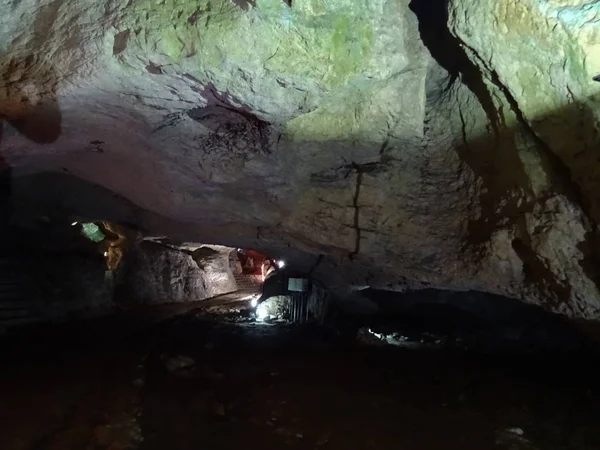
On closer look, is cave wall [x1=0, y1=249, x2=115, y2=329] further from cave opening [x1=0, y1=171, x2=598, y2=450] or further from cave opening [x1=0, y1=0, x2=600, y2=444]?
cave opening [x1=0, y1=0, x2=600, y2=444]

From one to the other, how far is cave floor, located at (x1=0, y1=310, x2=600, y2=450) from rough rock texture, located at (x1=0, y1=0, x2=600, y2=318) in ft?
4.21

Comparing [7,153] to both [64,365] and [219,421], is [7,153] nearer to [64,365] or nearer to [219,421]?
[64,365]

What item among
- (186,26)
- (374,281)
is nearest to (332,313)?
(374,281)

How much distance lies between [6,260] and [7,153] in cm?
510

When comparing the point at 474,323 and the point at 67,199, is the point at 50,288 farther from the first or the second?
the point at 474,323

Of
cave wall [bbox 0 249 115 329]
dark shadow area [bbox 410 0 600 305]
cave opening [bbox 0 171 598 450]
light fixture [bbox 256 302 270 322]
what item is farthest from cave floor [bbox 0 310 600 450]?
light fixture [bbox 256 302 270 322]

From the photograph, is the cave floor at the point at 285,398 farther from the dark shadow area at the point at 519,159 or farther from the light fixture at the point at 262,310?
the light fixture at the point at 262,310

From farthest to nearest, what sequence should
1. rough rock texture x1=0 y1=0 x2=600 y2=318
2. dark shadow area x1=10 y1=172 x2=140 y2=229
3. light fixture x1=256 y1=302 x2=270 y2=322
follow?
1. light fixture x1=256 y1=302 x2=270 y2=322
2. dark shadow area x1=10 y1=172 x2=140 y2=229
3. rough rock texture x1=0 y1=0 x2=600 y2=318

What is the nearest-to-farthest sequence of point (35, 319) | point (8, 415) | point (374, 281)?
point (8, 415) → point (374, 281) → point (35, 319)

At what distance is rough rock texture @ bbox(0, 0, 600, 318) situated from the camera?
386 cm

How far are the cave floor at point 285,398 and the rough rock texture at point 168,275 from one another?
21.1ft

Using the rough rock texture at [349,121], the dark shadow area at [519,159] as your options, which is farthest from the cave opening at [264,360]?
the dark shadow area at [519,159]

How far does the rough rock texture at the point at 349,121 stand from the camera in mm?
3863

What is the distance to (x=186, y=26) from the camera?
12.8ft
